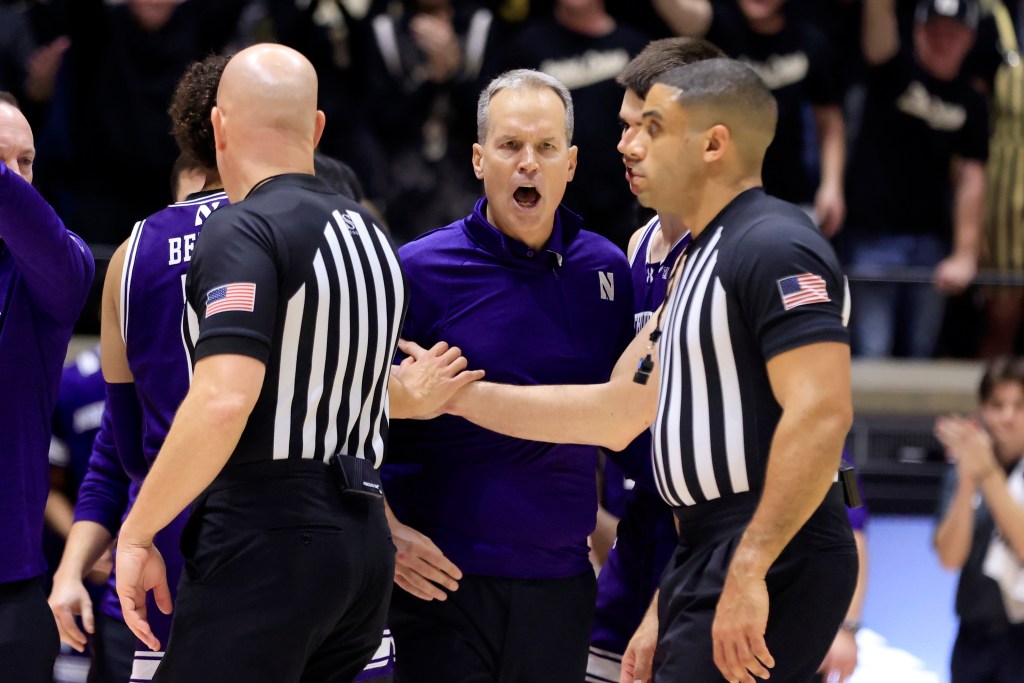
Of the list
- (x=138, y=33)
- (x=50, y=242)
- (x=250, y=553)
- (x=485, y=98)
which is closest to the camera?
(x=250, y=553)

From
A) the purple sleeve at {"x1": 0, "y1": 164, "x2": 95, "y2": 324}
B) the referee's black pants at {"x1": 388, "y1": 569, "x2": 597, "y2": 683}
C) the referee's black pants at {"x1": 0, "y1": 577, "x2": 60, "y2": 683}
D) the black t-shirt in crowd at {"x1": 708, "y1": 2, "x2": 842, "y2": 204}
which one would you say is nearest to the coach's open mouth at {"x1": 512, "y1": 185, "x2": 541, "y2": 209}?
the referee's black pants at {"x1": 388, "y1": 569, "x2": 597, "y2": 683}

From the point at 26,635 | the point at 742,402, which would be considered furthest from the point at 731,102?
the point at 26,635

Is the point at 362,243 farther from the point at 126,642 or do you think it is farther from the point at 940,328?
the point at 940,328

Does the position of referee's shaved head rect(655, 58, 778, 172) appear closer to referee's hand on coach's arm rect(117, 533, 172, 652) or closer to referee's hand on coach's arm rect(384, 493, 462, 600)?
referee's hand on coach's arm rect(384, 493, 462, 600)

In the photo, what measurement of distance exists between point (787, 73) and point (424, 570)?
450cm

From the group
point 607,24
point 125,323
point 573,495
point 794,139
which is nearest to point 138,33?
point 607,24

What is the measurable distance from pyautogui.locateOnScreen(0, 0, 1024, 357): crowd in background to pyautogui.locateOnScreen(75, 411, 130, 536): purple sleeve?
8.65 feet

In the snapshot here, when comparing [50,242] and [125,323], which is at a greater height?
[50,242]

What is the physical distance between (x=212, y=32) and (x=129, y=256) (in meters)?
3.74

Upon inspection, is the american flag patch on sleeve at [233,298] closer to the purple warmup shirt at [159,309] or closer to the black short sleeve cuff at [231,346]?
the black short sleeve cuff at [231,346]

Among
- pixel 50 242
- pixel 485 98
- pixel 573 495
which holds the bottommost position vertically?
pixel 573 495

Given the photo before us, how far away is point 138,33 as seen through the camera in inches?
280

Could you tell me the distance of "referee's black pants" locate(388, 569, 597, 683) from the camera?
12.4 feet

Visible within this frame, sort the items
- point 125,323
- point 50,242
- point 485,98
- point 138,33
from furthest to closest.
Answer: point 138,33 → point 485,98 → point 125,323 → point 50,242
